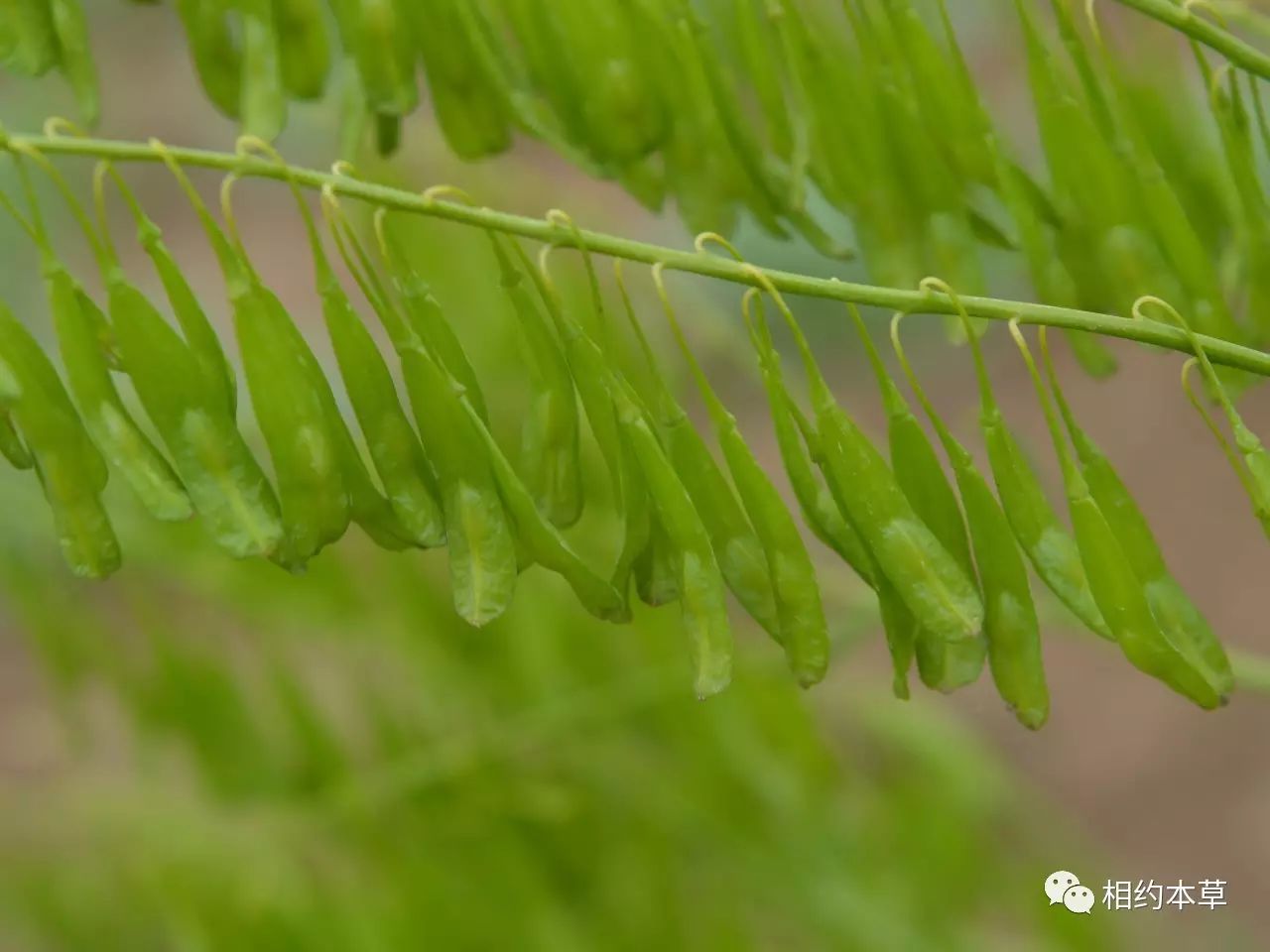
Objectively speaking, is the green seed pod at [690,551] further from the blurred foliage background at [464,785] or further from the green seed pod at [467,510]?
the blurred foliage background at [464,785]

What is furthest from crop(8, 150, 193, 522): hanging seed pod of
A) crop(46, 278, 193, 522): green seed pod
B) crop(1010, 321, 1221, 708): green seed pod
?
Answer: crop(1010, 321, 1221, 708): green seed pod

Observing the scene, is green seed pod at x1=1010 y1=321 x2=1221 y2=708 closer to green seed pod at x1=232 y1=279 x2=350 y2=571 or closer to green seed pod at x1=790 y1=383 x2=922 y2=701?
green seed pod at x1=790 y1=383 x2=922 y2=701

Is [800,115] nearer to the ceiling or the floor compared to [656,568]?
nearer to the ceiling

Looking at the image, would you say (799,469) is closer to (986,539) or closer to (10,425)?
(986,539)

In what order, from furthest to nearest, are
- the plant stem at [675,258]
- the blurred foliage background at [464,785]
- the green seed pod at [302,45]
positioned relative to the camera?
the blurred foliage background at [464,785] < the green seed pod at [302,45] < the plant stem at [675,258]

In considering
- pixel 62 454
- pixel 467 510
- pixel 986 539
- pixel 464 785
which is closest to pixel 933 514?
pixel 986 539

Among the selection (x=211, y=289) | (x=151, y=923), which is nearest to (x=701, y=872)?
(x=151, y=923)

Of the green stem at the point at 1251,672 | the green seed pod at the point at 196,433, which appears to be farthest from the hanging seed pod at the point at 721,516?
the green stem at the point at 1251,672
